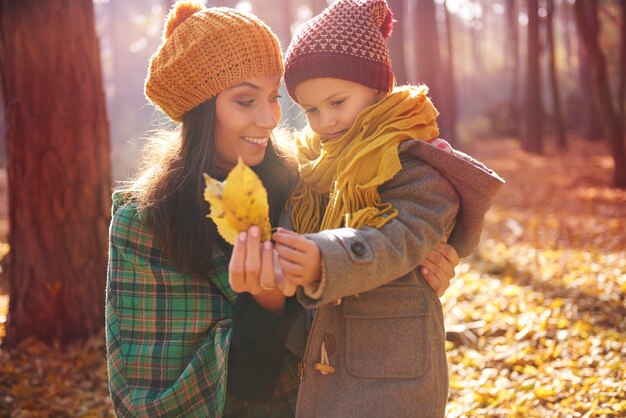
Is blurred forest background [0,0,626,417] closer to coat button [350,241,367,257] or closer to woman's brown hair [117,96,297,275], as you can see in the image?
woman's brown hair [117,96,297,275]

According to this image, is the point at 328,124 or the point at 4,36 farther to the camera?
the point at 4,36

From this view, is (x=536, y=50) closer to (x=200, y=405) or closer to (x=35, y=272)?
(x=35, y=272)

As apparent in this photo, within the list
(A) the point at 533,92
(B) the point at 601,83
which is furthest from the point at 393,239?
(A) the point at 533,92

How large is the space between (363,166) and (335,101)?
0.35m

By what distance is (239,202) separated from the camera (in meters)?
1.44

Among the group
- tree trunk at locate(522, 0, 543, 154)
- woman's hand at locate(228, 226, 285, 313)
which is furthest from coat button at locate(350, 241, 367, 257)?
tree trunk at locate(522, 0, 543, 154)

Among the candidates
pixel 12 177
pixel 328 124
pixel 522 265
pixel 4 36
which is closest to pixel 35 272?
pixel 12 177

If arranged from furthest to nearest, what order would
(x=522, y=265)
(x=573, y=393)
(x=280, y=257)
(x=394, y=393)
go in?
1. (x=522, y=265)
2. (x=573, y=393)
3. (x=394, y=393)
4. (x=280, y=257)

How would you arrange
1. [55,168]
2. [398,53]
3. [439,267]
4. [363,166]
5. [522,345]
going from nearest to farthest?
1. [363,166]
2. [439,267]
3. [55,168]
4. [522,345]
5. [398,53]

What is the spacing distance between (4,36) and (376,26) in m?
2.99

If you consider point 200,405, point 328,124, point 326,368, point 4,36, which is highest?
point 4,36

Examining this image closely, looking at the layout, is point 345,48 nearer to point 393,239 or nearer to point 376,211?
point 376,211

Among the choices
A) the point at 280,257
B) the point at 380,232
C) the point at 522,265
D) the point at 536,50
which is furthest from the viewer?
the point at 536,50

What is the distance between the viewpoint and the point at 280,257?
1.47m
